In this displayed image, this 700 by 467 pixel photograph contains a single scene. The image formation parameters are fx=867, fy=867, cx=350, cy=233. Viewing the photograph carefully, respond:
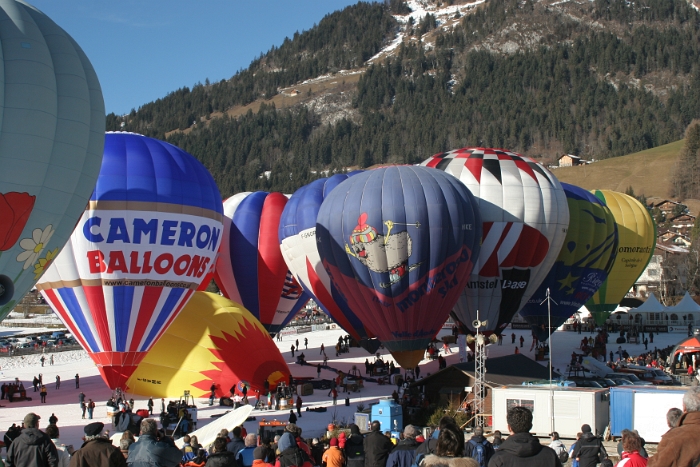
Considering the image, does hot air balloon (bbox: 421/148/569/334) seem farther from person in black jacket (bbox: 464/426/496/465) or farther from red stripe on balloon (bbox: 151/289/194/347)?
person in black jacket (bbox: 464/426/496/465)

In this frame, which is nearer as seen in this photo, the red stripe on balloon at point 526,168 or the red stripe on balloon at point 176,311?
the red stripe on balloon at point 176,311

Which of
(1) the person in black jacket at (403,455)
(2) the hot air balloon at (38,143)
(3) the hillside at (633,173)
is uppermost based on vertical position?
(3) the hillside at (633,173)

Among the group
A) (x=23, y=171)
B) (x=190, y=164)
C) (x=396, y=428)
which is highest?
(x=190, y=164)

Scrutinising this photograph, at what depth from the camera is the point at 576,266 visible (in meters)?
31.0

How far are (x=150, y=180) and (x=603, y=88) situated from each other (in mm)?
161871

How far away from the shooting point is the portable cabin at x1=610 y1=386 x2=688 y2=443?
16875 mm

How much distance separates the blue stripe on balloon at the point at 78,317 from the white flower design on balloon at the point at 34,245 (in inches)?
171

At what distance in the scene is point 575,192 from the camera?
33.1m

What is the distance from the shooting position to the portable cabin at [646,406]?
16875 mm

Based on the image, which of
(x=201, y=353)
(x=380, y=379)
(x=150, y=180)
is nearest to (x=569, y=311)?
(x=380, y=379)

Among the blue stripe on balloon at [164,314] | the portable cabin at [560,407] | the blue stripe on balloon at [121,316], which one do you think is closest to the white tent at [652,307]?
the portable cabin at [560,407]

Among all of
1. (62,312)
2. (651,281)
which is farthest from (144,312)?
(651,281)

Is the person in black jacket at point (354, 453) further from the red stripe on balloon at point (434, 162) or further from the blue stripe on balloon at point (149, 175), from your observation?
the red stripe on balloon at point (434, 162)

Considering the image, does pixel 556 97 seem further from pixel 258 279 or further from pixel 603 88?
pixel 258 279
